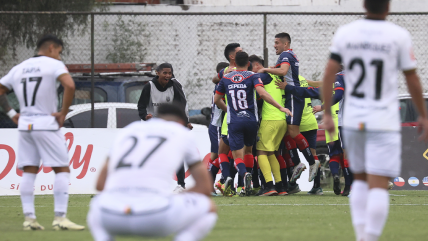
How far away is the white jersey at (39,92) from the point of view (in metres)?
5.87

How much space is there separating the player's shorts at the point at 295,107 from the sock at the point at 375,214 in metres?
6.19

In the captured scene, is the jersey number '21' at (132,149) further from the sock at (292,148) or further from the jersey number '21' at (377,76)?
the sock at (292,148)

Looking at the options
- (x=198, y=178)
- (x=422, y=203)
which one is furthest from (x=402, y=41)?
(x=422, y=203)

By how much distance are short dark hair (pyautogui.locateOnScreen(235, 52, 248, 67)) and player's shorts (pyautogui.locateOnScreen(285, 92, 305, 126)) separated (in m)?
1.09

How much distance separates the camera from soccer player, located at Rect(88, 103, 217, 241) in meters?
3.45

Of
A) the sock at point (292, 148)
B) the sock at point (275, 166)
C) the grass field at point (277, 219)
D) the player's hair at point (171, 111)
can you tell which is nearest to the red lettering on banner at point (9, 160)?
the grass field at point (277, 219)

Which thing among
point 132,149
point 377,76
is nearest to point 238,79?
point 377,76

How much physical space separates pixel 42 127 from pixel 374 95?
3.10 m

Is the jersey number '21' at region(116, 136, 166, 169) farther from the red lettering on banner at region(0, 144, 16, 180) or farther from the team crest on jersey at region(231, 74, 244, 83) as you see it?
the red lettering on banner at region(0, 144, 16, 180)

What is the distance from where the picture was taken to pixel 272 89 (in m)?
10.3

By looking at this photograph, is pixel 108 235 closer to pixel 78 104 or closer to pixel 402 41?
pixel 402 41

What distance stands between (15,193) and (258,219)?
5.87 metres

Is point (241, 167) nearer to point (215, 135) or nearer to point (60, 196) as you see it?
point (215, 135)

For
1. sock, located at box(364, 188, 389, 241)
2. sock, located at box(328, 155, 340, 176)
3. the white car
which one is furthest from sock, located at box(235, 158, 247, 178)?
sock, located at box(364, 188, 389, 241)
